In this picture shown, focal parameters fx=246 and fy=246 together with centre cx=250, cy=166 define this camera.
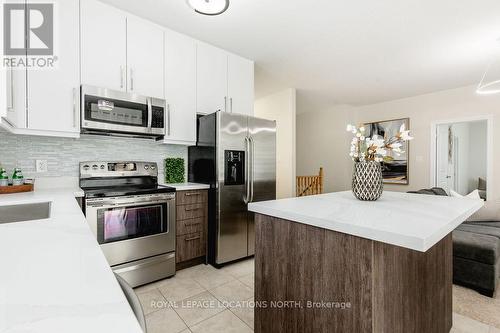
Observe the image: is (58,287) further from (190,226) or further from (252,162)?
(252,162)

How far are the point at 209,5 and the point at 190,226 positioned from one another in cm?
211

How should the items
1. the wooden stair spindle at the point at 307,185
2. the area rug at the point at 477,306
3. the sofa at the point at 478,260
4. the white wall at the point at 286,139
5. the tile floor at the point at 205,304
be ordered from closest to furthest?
the tile floor at the point at 205,304
the area rug at the point at 477,306
the sofa at the point at 478,260
the white wall at the point at 286,139
the wooden stair spindle at the point at 307,185

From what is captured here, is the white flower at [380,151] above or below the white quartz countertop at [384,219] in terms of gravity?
above

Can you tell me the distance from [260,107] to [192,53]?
106 inches

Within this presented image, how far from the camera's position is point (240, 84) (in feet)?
10.9

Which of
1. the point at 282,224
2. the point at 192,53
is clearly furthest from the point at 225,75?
the point at 282,224

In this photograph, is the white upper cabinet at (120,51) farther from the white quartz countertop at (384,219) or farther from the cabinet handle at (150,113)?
the white quartz countertop at (384,219)

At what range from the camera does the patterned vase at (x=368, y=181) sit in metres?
1.54

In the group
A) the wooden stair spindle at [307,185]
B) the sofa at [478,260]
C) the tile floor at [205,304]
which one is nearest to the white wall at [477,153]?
the wooden stair spindle at [307,185]

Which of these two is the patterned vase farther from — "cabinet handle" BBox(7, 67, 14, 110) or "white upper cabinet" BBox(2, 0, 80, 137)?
"cabinet handle" BBox(7, 67, 14, 110)

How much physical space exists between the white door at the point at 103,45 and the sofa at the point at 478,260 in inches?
141

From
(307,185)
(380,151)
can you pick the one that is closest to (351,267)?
(380,151)

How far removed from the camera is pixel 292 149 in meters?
4.59

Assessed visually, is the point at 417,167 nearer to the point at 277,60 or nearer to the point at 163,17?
the point at 277,60
